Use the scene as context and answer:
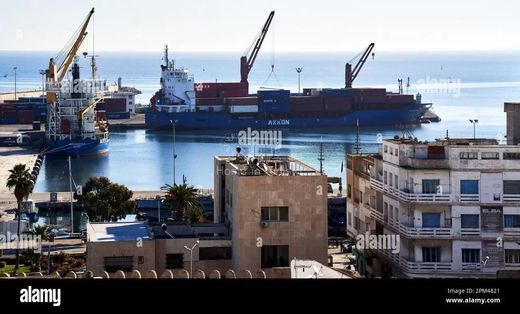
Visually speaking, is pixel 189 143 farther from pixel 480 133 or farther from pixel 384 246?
pixel 384 246

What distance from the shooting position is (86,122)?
19.9m

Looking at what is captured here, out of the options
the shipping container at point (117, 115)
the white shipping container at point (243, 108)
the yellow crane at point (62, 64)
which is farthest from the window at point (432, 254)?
the shipping container at point (117, 115)

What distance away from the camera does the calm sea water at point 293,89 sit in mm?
15039

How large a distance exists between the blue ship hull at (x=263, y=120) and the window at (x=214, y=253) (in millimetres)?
20217

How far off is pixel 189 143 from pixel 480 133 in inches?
252

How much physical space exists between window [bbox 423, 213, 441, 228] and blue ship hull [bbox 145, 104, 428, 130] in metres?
20.4

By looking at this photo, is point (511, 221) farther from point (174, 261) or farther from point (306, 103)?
point (306, 103)

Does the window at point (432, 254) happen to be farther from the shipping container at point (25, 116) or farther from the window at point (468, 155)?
the shipping container at point (25, 116)

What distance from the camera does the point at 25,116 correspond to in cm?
2488

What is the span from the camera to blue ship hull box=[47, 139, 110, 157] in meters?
19.2

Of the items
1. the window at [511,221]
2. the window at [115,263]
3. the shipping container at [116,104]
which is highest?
the shipping container at [116,104]

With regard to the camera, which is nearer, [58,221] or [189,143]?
[58,221]

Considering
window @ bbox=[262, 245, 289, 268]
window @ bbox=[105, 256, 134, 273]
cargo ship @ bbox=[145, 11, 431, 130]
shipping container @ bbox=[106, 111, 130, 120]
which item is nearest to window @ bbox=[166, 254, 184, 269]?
window @ bbox=[105, 256, 134, 273]
